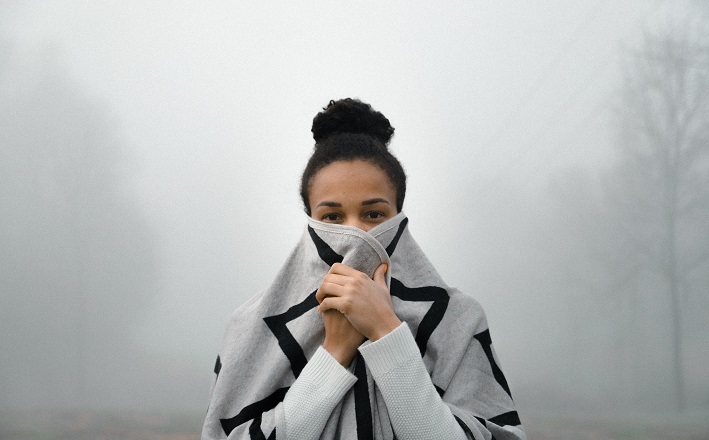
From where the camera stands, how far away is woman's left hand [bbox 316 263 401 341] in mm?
1291

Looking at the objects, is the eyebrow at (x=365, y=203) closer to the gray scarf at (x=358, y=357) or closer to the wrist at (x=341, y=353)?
the gray scarf at (x=358, y=357)

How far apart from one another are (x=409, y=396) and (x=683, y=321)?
4.12 m

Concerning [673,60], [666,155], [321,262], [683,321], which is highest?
[673,60]

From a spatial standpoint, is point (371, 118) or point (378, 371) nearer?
point (378, 371)

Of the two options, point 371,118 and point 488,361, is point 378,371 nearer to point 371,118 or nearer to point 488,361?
point 488,361

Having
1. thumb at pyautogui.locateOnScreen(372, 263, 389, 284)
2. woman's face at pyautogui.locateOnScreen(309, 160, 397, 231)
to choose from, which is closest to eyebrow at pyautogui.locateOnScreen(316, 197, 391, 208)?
woman's face at pyautogui.locateOnScreen(309, 160, 397, 231)

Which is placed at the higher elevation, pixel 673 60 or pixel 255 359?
pixel 673 60

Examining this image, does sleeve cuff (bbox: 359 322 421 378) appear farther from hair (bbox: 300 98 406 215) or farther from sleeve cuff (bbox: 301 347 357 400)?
hair (bbox: 300 98 406 215)

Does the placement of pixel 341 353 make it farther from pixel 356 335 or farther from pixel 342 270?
pixel 342 270

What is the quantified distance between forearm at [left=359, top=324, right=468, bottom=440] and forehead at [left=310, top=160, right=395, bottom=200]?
0.32m

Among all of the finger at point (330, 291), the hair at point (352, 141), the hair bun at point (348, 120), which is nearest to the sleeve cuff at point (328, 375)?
the finger at point (330, 291)

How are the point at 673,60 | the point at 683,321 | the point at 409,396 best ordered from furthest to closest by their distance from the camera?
the point at 673,60 → the point at 683,321 → the point at 409,396

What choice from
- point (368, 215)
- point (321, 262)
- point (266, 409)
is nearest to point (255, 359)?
point (266, 409)

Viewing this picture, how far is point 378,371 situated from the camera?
127cm
